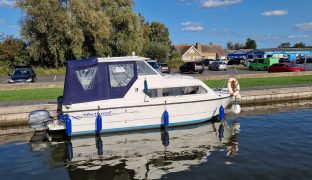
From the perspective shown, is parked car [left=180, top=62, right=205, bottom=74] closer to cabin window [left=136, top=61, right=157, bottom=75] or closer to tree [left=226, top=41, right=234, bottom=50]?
cabin window [left=136, top=61, right=157, bottom=75]

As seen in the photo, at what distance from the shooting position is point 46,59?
1914 inches

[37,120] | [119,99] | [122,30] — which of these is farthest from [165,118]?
[122,30]

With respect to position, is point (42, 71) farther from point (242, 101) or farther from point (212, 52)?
point (212, 52)

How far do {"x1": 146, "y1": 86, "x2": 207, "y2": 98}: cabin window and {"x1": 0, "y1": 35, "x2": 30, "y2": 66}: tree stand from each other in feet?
128

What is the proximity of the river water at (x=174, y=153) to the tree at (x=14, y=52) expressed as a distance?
3652 centimetres

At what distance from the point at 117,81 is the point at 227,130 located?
5.45m

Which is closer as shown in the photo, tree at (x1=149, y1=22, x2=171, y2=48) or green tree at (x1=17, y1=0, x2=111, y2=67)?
green tree at (x1=17, y1=0, x2=111, y2=67)

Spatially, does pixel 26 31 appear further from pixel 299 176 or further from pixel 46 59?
pixel 299 176

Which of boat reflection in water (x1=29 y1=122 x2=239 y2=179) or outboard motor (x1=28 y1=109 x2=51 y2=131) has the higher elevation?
outboard motor (x1=28 y1=109 x2=51 y2=131)

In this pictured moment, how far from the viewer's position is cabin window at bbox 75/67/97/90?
1472cm

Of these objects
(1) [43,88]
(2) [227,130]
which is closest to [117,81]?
(2) [227,130]

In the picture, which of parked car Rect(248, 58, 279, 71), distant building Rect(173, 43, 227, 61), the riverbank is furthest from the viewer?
distant building Rect(173, 43, 227, 61)

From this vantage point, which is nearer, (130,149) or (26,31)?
(130,149)

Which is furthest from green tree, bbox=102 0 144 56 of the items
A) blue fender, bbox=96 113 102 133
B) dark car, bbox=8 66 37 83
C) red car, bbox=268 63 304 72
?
blue fender, bbox=96 113 102 133
